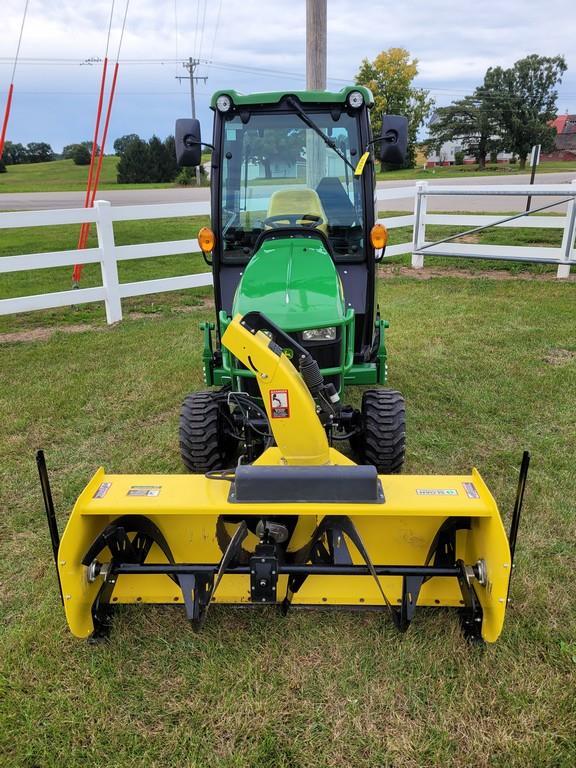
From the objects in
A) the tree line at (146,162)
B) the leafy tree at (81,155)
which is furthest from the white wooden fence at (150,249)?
the leafy tree at (81,155)

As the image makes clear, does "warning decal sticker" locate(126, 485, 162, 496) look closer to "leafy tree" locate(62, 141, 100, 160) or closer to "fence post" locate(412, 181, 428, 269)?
"fence post" locate(412, 181, 428, 269)

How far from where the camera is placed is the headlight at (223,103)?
394 centimetres

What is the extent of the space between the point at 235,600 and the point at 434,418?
268cm

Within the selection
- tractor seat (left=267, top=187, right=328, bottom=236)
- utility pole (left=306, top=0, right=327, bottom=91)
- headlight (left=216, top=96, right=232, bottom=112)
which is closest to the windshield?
tractor seat (left=267, top=187, right=328, bottom=236)

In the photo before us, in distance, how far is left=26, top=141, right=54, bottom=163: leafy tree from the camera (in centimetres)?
6181

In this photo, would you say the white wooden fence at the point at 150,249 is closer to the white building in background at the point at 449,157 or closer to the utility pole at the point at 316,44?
the utility pole at the point at 316,44

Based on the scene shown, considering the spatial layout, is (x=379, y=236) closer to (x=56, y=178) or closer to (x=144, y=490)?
(x=144, y=490)

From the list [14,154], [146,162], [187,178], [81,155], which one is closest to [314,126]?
[187,178]

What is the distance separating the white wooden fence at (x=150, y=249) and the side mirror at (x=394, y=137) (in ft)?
12.8

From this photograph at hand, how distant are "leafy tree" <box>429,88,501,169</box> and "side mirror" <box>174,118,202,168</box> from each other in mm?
51712

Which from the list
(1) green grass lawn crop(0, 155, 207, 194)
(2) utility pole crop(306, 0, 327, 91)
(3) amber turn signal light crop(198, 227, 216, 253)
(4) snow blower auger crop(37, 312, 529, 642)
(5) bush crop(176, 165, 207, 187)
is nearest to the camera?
(4) snow blower auger crop(37, 312, 529, 642)

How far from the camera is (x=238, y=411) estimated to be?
3711 millimetres

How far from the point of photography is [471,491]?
8.44 ft

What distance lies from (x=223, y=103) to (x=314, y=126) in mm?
657
